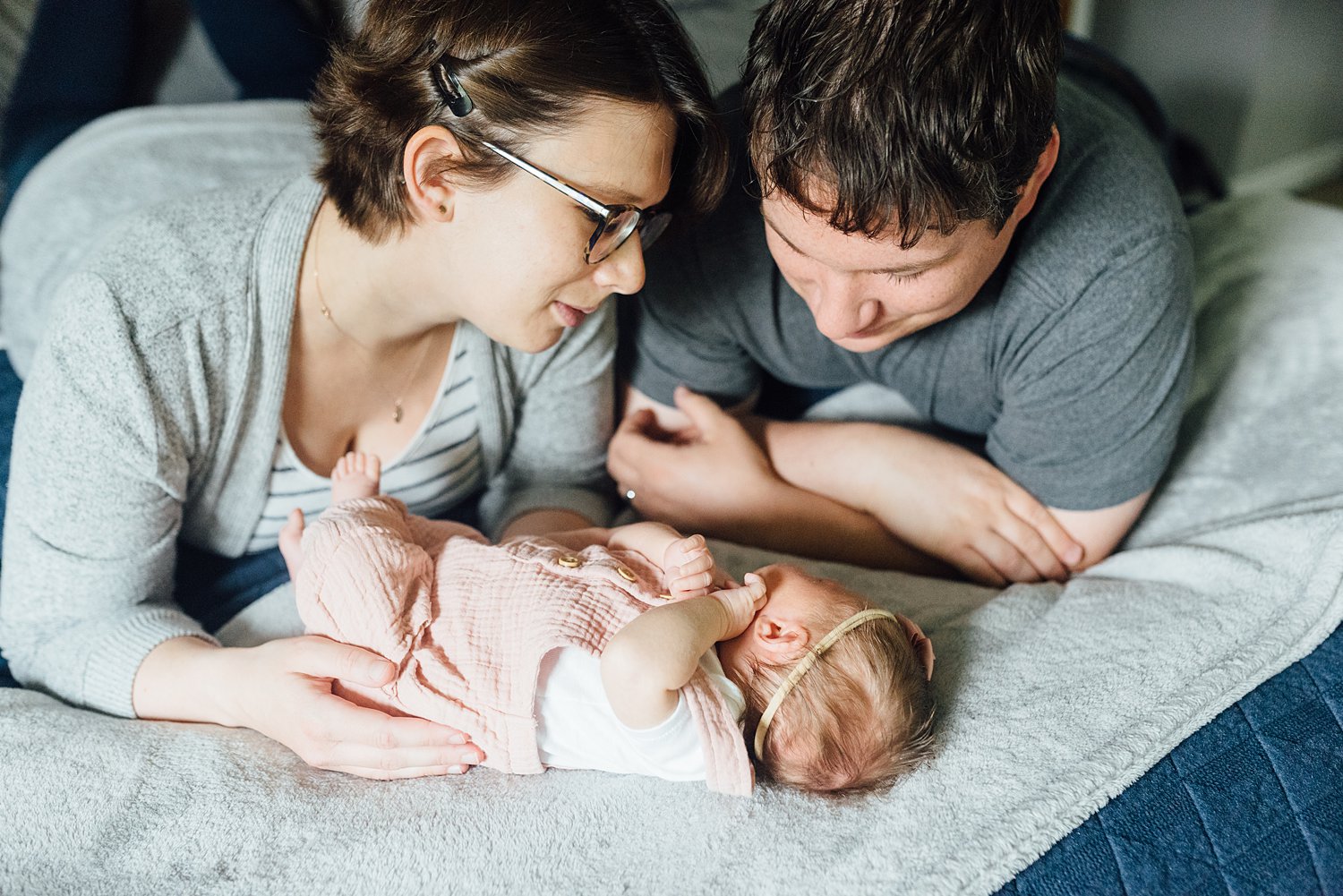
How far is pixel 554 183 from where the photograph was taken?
3.68 ft

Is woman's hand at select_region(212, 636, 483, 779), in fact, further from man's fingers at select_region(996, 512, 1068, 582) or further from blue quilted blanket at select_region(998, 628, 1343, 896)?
man's fingers at select_region(996, 512, 1068, 582)

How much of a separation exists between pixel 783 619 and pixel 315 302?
0.71 meters

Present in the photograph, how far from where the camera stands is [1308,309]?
1705 mm

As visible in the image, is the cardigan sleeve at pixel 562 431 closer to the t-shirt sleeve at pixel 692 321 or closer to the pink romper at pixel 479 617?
the t-shirt sleeve at pixel 692 321

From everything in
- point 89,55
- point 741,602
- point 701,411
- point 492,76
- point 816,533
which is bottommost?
point 816,533

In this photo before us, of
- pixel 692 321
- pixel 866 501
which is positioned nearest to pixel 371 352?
pixel 692 321

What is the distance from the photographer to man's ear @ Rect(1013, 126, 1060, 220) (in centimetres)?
120

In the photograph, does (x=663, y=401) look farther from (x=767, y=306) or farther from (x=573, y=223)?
(x=573, y=223)

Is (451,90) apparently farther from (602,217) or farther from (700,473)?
(700,473)

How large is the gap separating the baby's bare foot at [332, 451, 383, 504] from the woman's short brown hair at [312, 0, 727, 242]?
30cm

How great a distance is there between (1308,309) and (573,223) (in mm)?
1289

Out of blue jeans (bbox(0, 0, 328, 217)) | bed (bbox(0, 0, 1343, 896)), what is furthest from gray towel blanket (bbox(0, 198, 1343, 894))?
blue jeans (bbox(0, 0, 328, 217))

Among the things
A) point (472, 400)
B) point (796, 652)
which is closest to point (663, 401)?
point (472, 400)

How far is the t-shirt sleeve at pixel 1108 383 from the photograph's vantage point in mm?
1292
